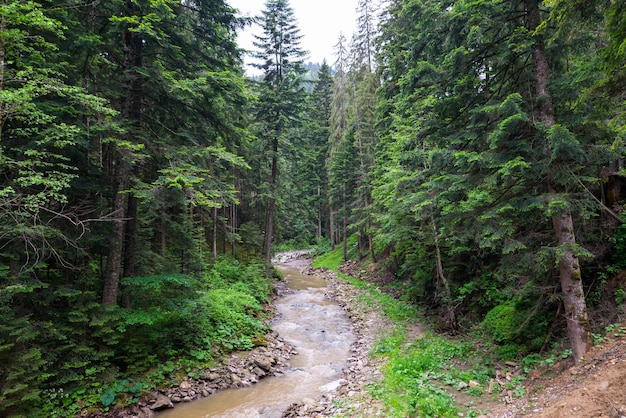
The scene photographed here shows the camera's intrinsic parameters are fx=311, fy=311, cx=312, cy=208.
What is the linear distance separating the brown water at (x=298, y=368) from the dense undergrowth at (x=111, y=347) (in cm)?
122

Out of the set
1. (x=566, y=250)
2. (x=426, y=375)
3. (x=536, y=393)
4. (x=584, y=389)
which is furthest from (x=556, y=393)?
(x=426, y=375)

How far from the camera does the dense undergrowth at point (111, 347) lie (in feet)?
19.7

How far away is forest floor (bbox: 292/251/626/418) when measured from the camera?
4.35m

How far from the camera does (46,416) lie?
6102 mm

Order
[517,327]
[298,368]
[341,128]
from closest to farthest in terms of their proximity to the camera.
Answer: [517,327] < [298,368] < [341,128]

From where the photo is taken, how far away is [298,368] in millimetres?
9805

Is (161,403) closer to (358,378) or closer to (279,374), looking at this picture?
(279,374)

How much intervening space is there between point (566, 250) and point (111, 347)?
33.4 ft

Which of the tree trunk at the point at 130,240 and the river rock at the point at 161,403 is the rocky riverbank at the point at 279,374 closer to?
the river rock at the point at 161,403

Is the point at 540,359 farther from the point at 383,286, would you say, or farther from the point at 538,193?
the point at 383,286

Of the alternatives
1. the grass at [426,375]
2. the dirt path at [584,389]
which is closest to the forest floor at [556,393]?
the dirt path at [584,389]

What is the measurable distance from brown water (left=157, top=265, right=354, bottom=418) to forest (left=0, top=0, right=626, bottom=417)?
1460mm

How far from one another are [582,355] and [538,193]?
3.19 meters

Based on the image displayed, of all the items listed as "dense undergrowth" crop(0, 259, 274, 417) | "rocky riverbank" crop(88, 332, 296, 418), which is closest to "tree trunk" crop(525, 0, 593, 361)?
"rocky riverbank" crop(88, 332, 296, 418)
